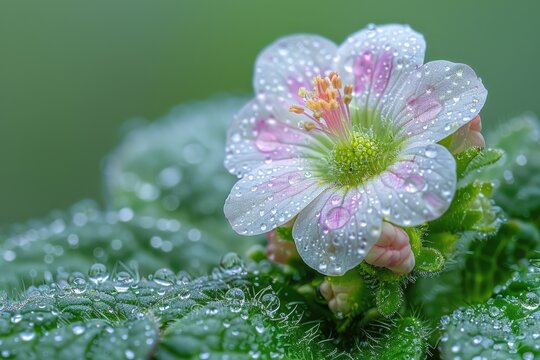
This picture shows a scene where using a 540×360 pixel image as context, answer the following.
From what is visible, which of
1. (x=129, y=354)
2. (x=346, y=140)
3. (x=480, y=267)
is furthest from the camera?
(x=480, y=267)

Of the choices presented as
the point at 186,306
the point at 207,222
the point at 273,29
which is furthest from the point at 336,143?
the point at 273,29

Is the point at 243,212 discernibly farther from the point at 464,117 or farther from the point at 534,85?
the point at 534,85

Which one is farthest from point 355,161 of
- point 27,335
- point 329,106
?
point 27,335

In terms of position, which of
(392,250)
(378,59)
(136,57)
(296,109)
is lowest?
(136,57)

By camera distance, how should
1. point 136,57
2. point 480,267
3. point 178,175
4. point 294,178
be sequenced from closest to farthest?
point 294,178
point 480,267
point 178,175
point 136,57

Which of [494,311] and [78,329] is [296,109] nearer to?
[494,311]

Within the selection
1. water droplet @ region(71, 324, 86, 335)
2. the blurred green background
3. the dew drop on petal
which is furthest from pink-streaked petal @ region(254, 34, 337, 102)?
the blurred green background
